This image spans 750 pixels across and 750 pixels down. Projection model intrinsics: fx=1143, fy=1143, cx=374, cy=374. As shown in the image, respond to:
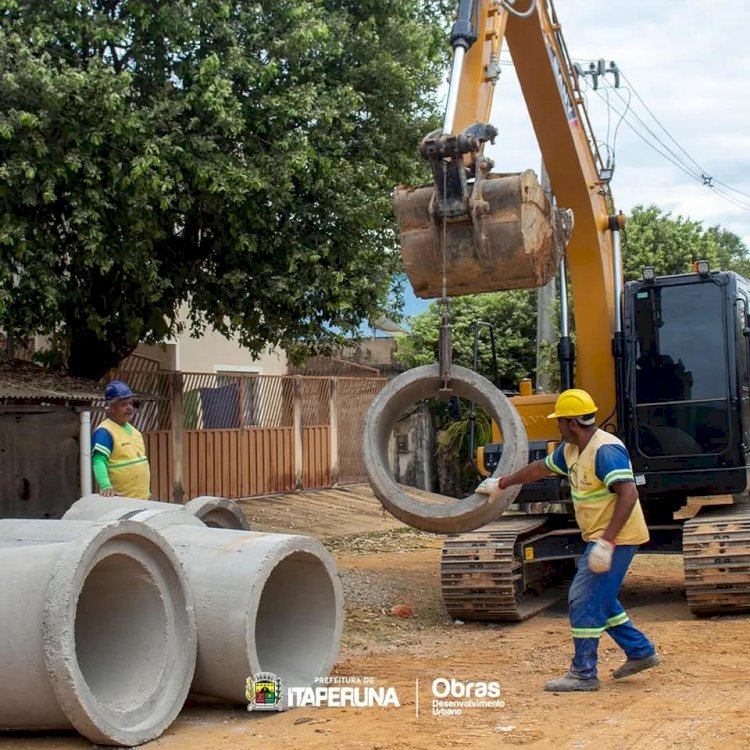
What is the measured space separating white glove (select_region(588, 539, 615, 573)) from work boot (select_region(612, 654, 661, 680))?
0.71 metres

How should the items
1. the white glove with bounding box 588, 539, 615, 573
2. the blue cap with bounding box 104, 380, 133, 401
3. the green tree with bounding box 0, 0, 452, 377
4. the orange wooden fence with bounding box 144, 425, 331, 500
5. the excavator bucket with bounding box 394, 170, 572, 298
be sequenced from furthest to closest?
the orange wooden fence with bounding box 144, 425, 331, 500 < the green tree with bounding box 0, 0, 452, 377 < the blue cap with bounding box 104, 380, 133, 401 < the excavator bucket with bounding box 394, 170, 572, 298 < the white glove with bounding box 588, 539, 615, 573

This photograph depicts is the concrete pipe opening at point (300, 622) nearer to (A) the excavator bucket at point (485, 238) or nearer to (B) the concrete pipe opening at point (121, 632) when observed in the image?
(B) the concrete pipe opening at point (121, 632)

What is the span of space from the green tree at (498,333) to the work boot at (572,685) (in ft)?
55.0

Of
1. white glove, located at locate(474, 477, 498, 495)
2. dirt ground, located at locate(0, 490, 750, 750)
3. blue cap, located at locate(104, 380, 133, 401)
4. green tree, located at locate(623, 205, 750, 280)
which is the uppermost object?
green tree, located at locate(623, 205, 750, 280)

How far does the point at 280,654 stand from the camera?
723cm

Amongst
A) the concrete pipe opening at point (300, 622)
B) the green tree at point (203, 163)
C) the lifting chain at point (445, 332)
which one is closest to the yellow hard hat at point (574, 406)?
the lifting chain at point (445, 332)

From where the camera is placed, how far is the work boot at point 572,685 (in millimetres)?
6848

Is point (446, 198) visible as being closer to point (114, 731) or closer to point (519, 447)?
point (519, 447)

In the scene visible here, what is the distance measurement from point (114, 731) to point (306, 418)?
1604cm

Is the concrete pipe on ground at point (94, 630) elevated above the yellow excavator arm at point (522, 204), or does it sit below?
below

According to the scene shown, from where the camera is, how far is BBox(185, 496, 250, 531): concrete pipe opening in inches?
320

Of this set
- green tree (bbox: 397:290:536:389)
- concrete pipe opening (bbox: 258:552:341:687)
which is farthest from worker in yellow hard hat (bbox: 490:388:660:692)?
green tree (bbox: 397:290:536:389)

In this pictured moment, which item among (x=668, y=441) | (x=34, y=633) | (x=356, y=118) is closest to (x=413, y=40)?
(x=356, y=118)

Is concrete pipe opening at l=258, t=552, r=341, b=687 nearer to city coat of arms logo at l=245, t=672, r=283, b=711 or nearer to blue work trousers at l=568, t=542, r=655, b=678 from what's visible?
city coat of arms logo at l=245, t=672, r=283, b=711
